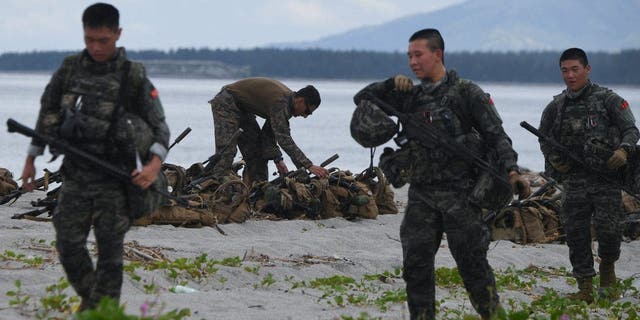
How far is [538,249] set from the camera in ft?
42.9

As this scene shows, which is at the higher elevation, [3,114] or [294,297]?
[294,297]

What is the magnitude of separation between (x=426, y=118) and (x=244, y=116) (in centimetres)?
747

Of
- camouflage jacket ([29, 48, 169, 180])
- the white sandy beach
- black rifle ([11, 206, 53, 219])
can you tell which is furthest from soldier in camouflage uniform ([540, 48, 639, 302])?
black rifle ([11, 206, 53, 219])

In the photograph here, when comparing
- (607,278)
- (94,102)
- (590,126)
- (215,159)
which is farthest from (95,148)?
(215,159)

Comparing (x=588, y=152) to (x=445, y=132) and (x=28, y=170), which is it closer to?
(x=445, y=132)

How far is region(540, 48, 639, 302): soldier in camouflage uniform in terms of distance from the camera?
934 cm

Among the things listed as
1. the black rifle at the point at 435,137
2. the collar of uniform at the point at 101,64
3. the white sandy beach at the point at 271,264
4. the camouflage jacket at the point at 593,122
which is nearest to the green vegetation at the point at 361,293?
the white sandy beach at the point at 271,264

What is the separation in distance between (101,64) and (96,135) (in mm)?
383

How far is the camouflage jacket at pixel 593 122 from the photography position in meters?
9.34

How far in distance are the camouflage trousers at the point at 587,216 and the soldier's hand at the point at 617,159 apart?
0.31m

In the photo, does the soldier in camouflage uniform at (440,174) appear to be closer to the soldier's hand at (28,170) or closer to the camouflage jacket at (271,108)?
the soldier's hand at (28,170)

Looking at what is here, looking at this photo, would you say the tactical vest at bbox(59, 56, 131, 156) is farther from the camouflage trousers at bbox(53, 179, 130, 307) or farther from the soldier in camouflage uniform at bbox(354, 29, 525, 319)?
the soldier in camouflage uniform at bbox(354, 29, 525, 319)

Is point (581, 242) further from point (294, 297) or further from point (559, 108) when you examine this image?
point (294, 297)

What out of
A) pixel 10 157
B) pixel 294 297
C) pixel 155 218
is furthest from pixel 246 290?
pixel 10 157
